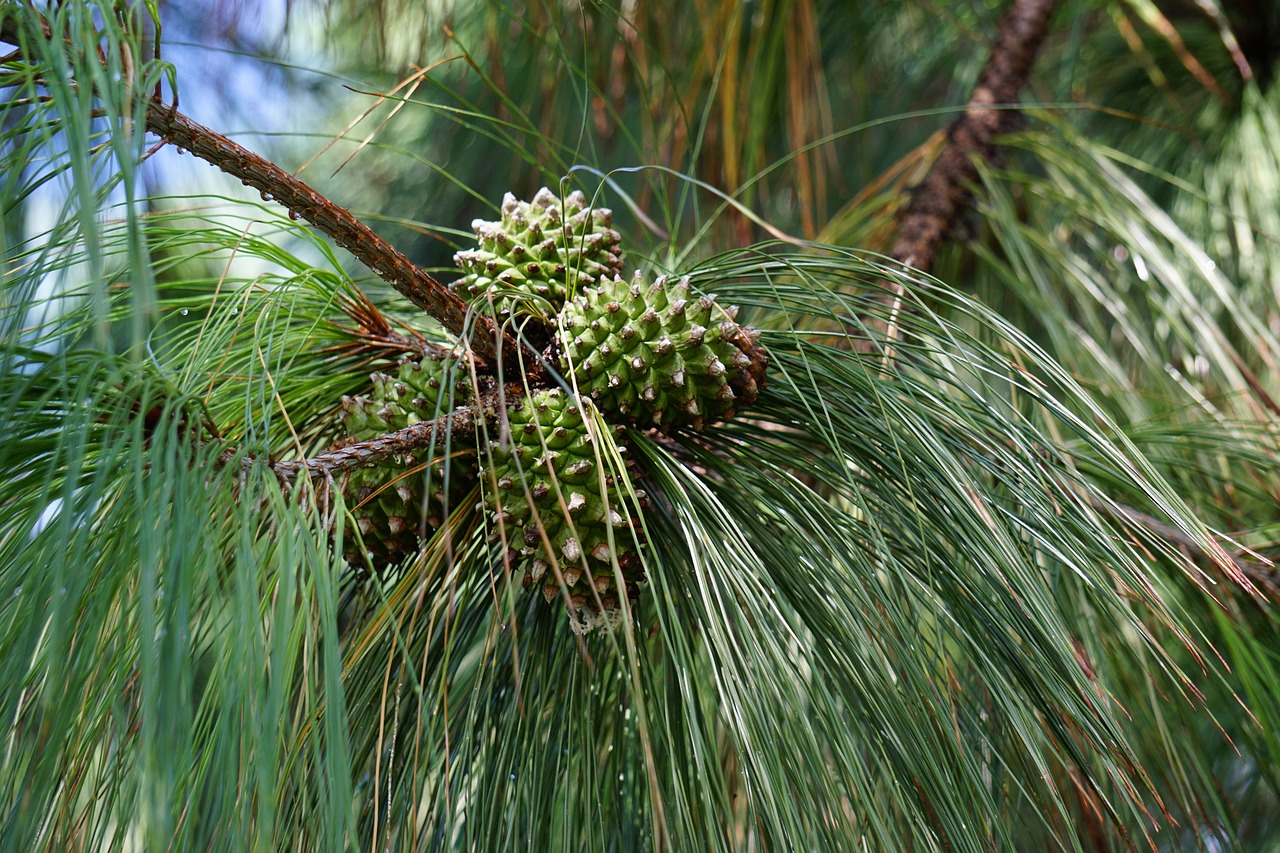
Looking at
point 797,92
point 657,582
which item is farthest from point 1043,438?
point 797,92

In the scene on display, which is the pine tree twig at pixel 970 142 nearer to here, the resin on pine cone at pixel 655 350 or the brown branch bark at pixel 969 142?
the brown branch bark at pixel 969 142

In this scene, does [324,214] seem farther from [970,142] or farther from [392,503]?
[970,142]

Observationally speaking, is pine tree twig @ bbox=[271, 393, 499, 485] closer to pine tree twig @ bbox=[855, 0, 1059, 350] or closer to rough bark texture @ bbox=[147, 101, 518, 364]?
rough bark texture @ bbox=[147, 101, 518, 364]

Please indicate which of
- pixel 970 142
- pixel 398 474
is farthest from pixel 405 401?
pixel 970 142

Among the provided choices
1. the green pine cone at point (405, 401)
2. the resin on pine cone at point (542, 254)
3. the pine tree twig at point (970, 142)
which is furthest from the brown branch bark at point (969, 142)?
the green pine cone at point (405, 401)

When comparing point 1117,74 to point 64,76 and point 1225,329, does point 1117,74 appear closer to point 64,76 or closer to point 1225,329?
point 1225,329

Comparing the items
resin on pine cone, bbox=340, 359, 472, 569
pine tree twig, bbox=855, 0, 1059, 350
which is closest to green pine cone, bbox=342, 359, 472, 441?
resin on pine cone, bbox=340, 359, 472, 569
